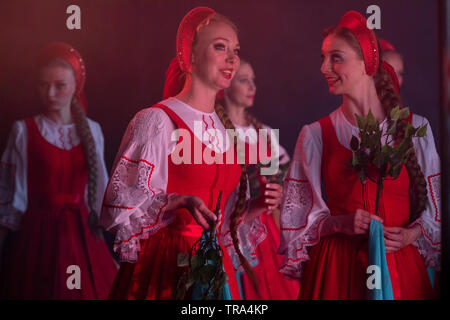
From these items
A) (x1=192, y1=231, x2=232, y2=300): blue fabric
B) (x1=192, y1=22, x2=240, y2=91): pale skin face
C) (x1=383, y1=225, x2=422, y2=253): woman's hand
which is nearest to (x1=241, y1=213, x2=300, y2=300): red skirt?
(x1=192, y1=231, x2=232, y2=300): blue fabric

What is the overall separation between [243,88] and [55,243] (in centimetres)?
123

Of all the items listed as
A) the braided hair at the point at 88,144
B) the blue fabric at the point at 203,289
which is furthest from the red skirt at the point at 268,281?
the braided hair at the point at 88,144

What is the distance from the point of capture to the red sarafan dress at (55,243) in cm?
268

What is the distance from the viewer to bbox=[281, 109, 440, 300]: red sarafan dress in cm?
253

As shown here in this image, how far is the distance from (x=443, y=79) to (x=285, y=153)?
90 cm

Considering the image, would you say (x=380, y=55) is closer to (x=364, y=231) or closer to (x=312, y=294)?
(x=364, y=231)

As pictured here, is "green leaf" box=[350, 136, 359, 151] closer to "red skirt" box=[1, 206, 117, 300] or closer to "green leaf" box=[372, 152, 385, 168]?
"green leaf" box=[372, 152, 385, 168]

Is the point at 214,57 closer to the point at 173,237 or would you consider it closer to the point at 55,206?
the point at 173,237

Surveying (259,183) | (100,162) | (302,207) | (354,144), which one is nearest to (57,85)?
(100,162)

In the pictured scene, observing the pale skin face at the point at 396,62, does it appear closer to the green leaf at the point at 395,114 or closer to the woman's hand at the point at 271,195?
the green leaf at the point at 395,114

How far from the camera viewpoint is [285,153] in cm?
272

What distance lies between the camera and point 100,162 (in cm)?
273

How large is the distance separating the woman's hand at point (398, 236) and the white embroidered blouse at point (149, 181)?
59cm
